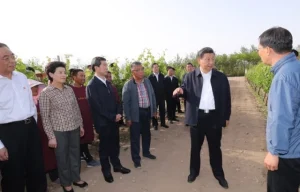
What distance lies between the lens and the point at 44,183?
3215 mm

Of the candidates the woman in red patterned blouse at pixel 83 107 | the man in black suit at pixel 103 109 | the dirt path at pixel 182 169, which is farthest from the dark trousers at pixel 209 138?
the woman in red patterned blouse at pixel 83 107

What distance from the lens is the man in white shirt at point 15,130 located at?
2.73 m

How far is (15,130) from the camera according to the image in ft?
9.18

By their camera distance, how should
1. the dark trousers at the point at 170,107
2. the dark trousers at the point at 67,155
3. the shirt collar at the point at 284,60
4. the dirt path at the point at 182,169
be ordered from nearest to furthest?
the shirt collar at the point at 284,60 < the dark trousers at the point at 67,155 < the dirt path at the point at 182,169 < the dark trousers at the point at 170,107

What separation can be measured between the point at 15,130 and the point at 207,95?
8.28 ft

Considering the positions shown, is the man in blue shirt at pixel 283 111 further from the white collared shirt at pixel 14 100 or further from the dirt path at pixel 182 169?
the white collared shirt at pixel 14 100

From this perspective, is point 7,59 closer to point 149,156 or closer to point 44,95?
point 44,95

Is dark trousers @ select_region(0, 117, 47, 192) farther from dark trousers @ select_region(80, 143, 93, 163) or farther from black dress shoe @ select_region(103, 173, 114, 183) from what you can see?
dark trousers @ select_region(80, 143, 93, 163)

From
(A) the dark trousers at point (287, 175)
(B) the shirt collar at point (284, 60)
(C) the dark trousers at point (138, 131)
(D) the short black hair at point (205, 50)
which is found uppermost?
(D) the short black hair at point (205, 50)

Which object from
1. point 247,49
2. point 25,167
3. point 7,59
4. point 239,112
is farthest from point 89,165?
point 247,49

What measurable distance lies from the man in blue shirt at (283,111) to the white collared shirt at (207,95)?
4.95ft

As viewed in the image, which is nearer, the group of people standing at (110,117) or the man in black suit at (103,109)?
the group of people standing at (110,117)

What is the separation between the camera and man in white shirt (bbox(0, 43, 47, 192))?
273 centimetres

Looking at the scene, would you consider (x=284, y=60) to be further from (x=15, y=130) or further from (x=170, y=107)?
(x=170, y=107)
